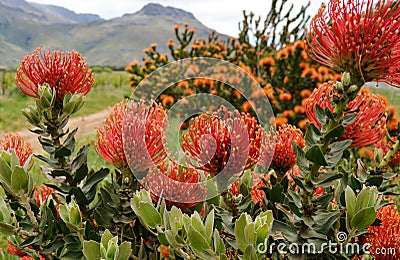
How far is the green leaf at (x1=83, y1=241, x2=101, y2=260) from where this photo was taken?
623mm

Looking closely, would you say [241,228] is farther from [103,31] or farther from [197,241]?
[103,31]

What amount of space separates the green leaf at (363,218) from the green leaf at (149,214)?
0.33 m

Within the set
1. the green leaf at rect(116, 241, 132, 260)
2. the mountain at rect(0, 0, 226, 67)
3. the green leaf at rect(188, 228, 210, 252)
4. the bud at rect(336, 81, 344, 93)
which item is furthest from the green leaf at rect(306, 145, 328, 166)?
the mountain at rect(0, 0, 226, 67)

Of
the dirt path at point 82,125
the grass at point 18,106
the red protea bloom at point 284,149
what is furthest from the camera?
the grass at point 18,106

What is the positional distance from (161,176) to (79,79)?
296mm

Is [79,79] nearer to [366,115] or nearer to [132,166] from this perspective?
[132,166]

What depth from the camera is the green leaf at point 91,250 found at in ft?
2.04

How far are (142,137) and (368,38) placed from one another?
451 millimetres

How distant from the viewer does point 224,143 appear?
75cm

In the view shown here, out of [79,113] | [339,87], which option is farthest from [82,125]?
[339,87]

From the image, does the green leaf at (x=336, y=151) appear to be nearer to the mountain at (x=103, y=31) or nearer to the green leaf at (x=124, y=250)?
Result: the green leaf at (x=124, y=250)

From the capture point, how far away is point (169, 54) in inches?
289

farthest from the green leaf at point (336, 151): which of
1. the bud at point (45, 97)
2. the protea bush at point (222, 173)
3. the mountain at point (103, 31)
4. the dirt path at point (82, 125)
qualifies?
the mountain at point (103, 31)

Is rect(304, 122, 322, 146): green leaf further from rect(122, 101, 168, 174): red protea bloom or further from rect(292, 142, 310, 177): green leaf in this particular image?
rect(122, 101, 168, 174): red protea bloom
